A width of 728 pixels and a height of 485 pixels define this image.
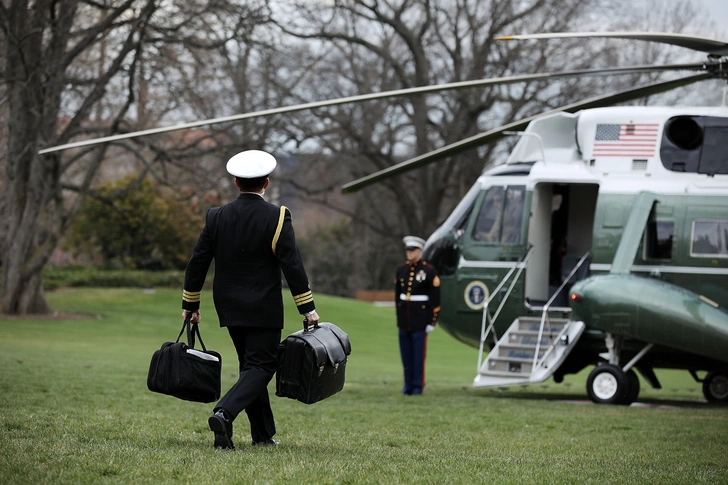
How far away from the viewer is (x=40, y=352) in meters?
16.6

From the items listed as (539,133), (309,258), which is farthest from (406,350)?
(309,258)

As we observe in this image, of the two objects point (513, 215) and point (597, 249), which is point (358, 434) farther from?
point (513, 215)

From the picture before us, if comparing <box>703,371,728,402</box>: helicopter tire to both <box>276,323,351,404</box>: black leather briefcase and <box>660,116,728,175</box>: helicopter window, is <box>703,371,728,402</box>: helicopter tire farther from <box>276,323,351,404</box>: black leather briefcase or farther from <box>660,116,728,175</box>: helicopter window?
<box>276,323,351,404</box>: black leather briefcase

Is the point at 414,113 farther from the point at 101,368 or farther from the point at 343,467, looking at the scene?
the point at 343,467

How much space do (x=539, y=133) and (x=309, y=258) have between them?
36.2 meters

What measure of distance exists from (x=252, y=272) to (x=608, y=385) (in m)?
7.04

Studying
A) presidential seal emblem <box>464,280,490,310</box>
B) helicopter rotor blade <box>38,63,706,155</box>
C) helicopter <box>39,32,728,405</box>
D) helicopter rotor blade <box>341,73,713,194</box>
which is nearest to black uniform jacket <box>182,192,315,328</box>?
helicopter rotor blade <box>38,63,706,155</box>

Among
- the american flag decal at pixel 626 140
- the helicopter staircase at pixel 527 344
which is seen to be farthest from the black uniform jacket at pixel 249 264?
the american flag decal at pixel 626 140

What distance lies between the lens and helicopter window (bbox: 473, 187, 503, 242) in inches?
544

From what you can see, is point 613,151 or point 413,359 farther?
point 613,151

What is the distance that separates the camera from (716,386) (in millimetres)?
14172

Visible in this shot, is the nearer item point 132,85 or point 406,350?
point 406,350

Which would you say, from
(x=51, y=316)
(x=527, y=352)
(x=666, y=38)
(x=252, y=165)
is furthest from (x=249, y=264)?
(x=51, y=316)

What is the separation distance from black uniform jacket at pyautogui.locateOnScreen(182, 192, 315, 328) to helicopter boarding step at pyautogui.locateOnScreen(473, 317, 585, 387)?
20.6ft
